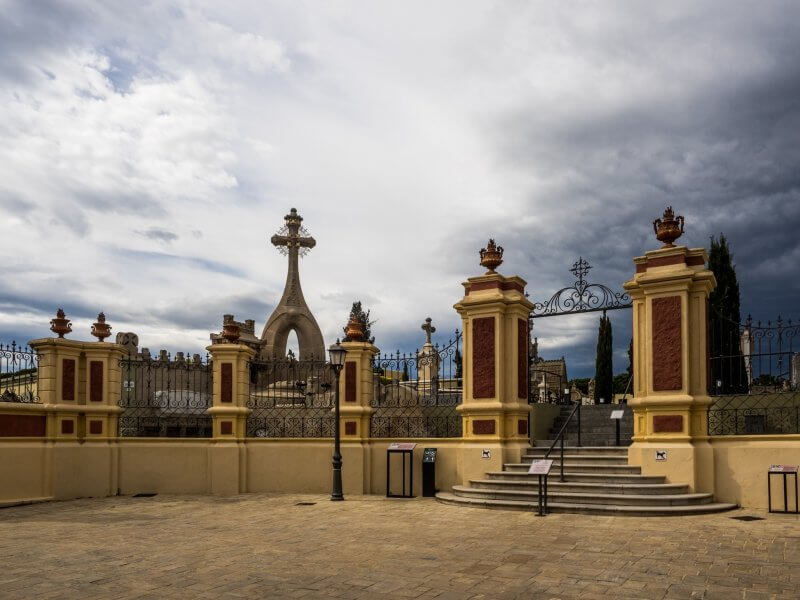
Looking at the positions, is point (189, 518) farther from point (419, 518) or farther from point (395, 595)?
point (395, 595)

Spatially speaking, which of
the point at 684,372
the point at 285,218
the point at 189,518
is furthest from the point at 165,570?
the point at 285,218

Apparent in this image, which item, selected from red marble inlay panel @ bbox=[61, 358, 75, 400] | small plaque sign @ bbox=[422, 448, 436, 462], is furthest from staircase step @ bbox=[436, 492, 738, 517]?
red marble inlay panel @ bbox=[61, 358, 75, 400]

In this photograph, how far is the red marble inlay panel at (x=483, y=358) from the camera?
14.6m

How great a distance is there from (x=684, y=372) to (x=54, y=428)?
13.3 meters

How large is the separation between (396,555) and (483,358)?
6665mm

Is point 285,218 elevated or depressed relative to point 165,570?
elevated

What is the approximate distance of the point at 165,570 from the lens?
7.91m

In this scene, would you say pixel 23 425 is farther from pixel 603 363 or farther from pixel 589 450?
pixel 603 363

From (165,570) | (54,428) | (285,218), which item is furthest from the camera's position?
(285,218)

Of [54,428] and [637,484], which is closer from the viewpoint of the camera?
[637,484]

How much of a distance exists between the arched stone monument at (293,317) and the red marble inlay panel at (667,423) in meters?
22.2

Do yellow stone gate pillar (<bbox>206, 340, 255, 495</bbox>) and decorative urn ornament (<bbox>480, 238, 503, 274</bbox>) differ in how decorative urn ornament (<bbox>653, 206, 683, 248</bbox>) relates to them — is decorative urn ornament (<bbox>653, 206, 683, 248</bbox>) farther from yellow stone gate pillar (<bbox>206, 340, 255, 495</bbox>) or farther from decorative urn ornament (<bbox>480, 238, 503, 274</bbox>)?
yellow stone gate pillar (<bbox>206, 340, 255, 495</bbox>)

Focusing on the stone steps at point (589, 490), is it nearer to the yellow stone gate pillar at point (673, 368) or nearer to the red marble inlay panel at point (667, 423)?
the yellow stone gate pillar at point (673, 368)

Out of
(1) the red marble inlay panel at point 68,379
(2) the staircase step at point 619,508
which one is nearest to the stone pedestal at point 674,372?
(2) the staircase step at point 619,508
